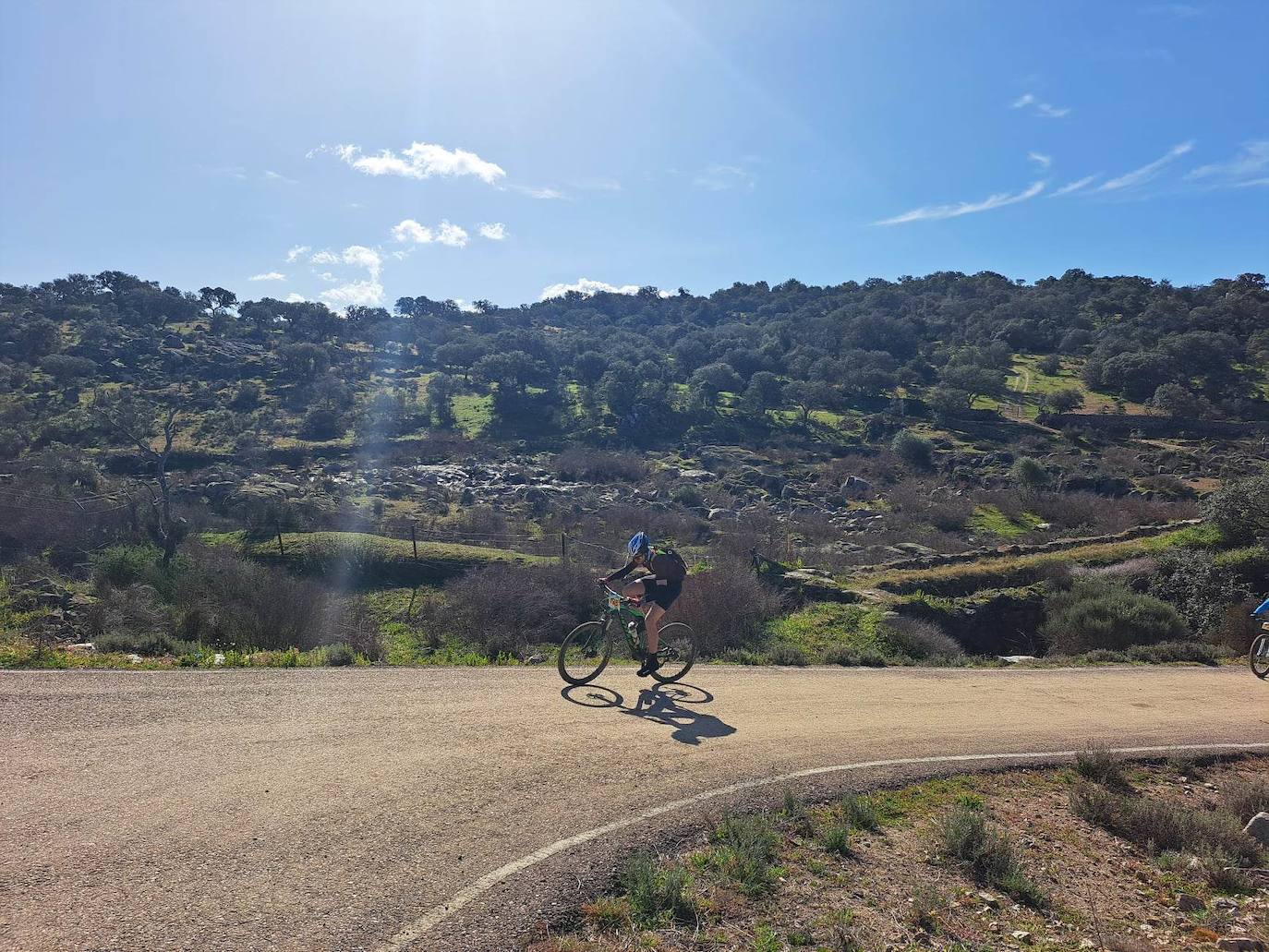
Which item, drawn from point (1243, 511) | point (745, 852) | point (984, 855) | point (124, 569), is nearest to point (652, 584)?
point (745, 852)

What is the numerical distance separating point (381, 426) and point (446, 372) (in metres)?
22.7

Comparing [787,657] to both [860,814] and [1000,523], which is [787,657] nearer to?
[860,814]

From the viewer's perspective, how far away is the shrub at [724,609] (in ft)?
52.0

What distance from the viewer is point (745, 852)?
218 inches

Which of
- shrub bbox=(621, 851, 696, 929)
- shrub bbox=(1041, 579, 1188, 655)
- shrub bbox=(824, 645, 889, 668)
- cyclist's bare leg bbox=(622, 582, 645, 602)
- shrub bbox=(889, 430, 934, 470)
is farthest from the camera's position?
shrub bbox=(889, 430, 934, 470)

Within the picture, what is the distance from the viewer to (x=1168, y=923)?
5805 mm

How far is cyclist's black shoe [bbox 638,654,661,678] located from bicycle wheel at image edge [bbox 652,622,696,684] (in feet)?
0.33

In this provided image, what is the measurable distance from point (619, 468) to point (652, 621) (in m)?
40.8

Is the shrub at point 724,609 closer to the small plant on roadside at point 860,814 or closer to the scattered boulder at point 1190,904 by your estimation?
the small plant on roadside at point 860,814

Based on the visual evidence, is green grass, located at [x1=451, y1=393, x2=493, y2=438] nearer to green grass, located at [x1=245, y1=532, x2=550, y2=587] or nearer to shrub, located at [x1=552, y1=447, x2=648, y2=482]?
shrub, located at [x1=552, y1=447, x2=648, y2=482]

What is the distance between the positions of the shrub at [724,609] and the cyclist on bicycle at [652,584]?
5.11 m

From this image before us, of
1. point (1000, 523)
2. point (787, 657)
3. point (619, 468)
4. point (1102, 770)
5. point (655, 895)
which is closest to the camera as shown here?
point (655, 895)

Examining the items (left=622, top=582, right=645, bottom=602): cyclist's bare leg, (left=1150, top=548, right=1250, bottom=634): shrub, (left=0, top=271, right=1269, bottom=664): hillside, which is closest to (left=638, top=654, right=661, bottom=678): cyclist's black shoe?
(left=622, top=582, right=645, bottom=602): cyclist's bare leg

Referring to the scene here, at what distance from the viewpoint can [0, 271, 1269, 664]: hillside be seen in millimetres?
17562
